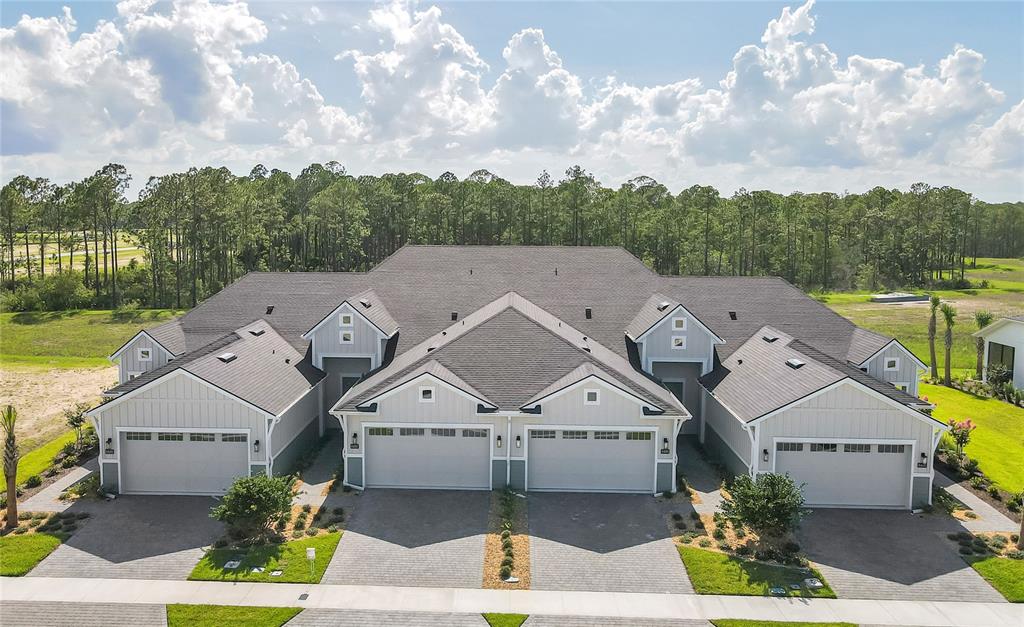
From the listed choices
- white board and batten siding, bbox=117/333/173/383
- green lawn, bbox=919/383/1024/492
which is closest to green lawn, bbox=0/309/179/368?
white board and batten siding, bbox=117/333/173/383

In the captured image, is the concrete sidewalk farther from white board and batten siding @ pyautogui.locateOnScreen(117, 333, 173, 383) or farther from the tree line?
the tree line

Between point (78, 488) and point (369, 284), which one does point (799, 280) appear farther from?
point (78, 488)

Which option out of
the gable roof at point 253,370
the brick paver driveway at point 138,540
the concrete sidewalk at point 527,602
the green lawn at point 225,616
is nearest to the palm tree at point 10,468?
the brick paver driveway at point 138,540

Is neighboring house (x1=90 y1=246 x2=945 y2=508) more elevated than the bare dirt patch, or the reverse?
neighboring house (x1=90 y1=246 x2=945 y2=508)

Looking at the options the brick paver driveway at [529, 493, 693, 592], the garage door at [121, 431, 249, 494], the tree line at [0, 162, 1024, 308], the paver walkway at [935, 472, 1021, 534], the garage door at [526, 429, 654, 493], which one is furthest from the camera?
the tree line at [0, 162, 1024, 308]

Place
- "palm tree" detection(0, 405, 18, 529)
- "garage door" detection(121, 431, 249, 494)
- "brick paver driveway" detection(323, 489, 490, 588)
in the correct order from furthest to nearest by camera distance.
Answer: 1. "garage door" detection(121, 431, 249, 494)
2. "palm tree" detection(0, 405, 18, 529)
3. "brick paver driveway" detection(323, 489, 490, 588)

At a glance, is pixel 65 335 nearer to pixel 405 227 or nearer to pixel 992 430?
pixel 405 227

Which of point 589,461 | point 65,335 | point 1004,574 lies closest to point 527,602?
point 589,461
